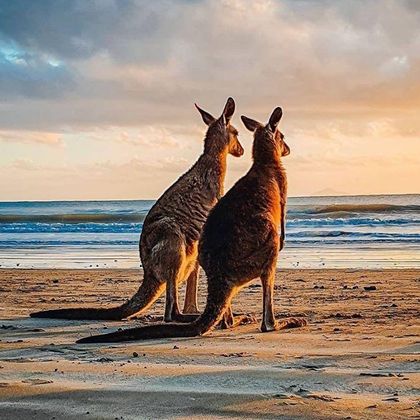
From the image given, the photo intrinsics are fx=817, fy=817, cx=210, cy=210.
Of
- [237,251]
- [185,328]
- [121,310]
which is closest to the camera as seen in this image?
[185,328]

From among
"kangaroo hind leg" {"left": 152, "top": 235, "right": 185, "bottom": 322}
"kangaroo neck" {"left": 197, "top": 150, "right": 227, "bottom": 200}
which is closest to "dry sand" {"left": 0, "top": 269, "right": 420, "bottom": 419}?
"kangaroo hind leg" {"left": 152, "top": 235, "right": 185, "bottom": 322}

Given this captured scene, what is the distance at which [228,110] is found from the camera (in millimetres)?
7688

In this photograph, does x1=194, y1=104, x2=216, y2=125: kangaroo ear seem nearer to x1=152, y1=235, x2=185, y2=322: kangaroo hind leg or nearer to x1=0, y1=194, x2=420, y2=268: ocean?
x1=152, y1=235, x2=185, y2=322: kangaroo hind leg

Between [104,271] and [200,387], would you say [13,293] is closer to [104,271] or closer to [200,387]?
[104,271]

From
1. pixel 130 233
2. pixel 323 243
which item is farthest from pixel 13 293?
pixel 130 233

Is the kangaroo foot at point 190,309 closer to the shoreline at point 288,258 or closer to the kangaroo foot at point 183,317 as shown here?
the kangaroo foot at point 183,317

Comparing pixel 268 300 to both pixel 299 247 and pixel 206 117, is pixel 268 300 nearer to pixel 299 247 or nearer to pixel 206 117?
pixel 206 117

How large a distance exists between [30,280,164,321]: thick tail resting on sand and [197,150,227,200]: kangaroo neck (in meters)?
1.06

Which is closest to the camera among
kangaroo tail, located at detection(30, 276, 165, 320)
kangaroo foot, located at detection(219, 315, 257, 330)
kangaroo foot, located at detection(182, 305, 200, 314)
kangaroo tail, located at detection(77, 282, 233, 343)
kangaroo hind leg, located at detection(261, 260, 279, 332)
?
kangaroo tail, located at detection(77, 282, 233, 343)

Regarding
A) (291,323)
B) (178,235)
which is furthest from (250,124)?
(291,323)

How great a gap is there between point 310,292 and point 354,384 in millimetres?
5633

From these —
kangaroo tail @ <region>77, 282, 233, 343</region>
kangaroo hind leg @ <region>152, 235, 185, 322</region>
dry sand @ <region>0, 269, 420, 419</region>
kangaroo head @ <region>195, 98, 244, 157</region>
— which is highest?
kangaroo head @ <region>195, 98, 244, 157</region>

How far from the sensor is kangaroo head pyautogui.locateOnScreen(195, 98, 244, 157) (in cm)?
777

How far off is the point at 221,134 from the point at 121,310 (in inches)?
75.7
